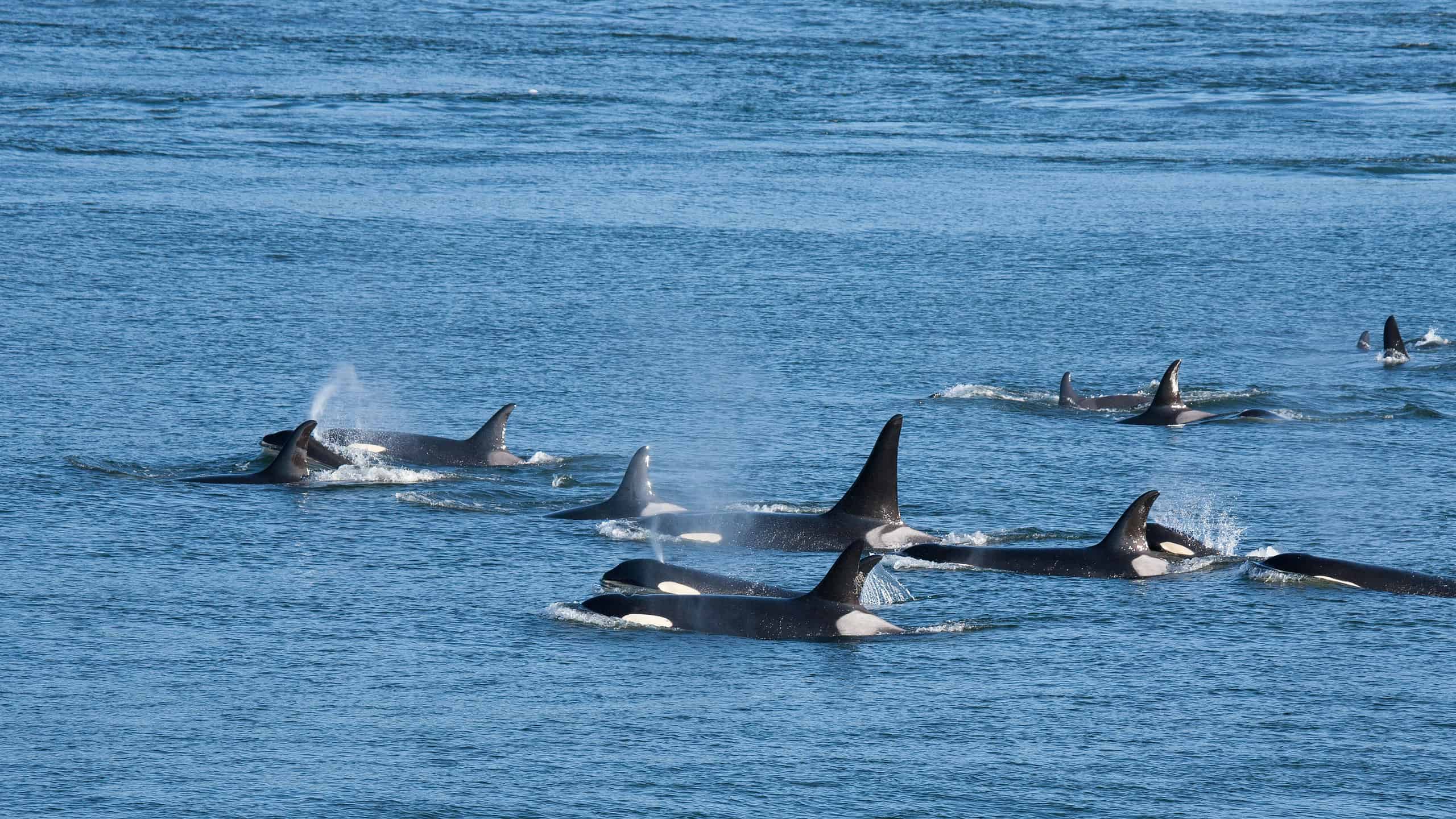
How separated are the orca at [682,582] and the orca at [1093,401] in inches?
274

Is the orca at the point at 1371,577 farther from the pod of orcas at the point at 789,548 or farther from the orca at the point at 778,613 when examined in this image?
the orca at the point at 778,613

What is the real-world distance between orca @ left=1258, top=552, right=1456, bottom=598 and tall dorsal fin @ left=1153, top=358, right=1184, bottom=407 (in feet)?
18.0

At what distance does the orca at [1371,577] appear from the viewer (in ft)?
43.7

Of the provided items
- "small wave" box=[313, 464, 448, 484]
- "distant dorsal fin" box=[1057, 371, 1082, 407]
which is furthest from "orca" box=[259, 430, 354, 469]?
"distant dorsal fin" box=[1057, 371, 1082, 407]

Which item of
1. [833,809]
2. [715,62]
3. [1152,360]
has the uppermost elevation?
[715,62]

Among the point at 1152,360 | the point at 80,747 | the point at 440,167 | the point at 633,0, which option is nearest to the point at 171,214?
the point at 440,167

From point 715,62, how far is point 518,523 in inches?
1382

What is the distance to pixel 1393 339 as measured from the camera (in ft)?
71.5

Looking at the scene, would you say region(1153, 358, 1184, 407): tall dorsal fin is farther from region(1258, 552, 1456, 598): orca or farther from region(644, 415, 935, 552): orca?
region(1258, 552, 1456, 598): orca

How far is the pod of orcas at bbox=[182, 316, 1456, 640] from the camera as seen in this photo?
12328 mm

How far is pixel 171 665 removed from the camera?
38.1 ft

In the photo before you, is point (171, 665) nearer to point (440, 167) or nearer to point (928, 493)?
point (928, 493)

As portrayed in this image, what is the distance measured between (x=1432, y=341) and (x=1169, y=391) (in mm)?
5228

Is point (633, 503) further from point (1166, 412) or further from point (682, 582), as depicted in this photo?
point (1166, 412)
